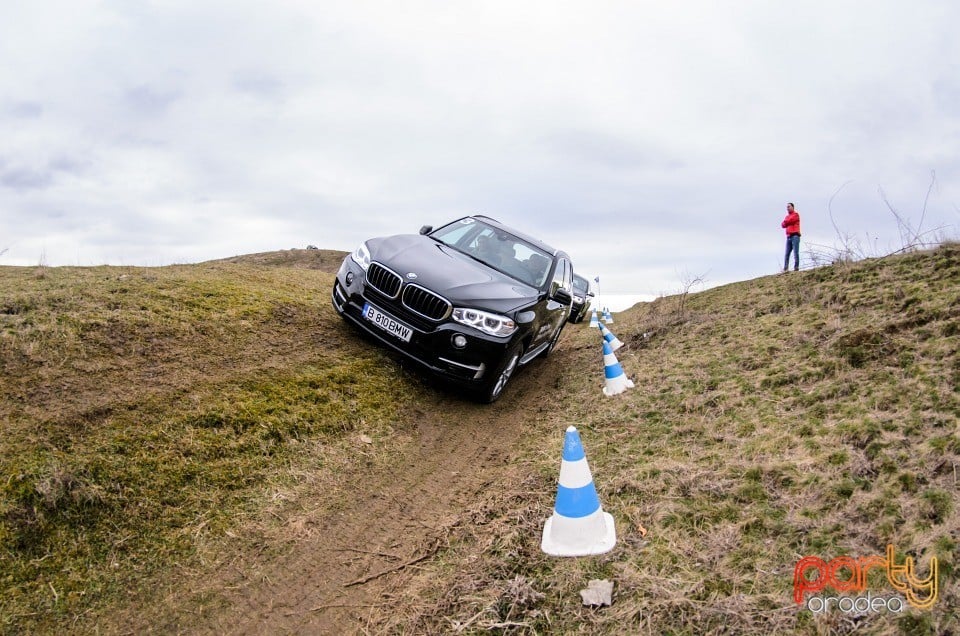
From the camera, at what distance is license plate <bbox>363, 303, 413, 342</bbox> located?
17.6 ft

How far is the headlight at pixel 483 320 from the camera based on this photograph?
16.9 ft

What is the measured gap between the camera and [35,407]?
3.63 metres

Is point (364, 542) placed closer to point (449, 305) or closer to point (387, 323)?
point (449, 305)

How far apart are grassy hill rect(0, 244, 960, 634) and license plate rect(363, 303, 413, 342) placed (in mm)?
520

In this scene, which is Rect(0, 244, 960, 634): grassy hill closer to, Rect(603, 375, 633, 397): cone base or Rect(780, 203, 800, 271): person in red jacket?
Rect(603, 375, 633, 397): cone base

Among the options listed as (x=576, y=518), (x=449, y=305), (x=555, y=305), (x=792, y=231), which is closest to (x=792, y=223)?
(x=792, y=231)

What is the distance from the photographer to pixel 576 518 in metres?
2.95

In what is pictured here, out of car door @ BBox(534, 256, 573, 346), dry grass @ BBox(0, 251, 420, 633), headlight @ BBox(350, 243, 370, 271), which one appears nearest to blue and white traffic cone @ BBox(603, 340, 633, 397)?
car door @ BBox(534, 256, 573, 346)

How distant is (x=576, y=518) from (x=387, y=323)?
3.07 m

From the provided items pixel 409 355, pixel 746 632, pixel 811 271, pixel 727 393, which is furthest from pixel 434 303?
pixel 811 271

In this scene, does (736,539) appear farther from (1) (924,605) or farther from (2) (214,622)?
(2) (214,622)

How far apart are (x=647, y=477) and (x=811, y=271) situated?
297 inches

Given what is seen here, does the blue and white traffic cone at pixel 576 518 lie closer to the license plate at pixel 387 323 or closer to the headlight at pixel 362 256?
the license plate at pixel 387 323

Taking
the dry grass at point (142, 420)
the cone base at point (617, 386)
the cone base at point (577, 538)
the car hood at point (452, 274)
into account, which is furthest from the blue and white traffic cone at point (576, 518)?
the cone base at point (617, 386)
